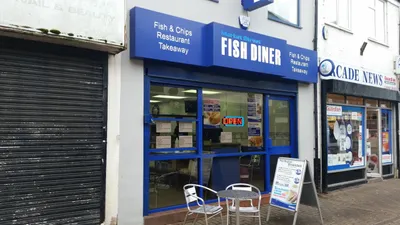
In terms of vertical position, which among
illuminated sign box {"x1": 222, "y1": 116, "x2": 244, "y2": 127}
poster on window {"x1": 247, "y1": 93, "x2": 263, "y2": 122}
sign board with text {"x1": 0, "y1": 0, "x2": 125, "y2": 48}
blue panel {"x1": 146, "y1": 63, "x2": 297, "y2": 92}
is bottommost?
illuminated sign box {"x1": 222, "y1": 116, "x2": 244, "y2": 127}

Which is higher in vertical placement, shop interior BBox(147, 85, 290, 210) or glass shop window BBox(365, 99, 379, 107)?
glass shop window BBox(365, 99, 379, 107)

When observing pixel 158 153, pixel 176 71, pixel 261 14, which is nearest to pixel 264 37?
pixel 261 14

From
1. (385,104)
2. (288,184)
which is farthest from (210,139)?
(385,104)

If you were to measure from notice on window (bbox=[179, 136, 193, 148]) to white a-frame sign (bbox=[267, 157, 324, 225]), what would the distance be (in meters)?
1.59

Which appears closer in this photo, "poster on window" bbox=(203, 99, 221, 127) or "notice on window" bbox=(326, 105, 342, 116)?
"poster on window" bbox=(203, 99, 221, 127)

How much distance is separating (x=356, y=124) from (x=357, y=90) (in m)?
1.09

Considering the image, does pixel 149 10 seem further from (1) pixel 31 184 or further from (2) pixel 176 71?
(1) pixel 31 184

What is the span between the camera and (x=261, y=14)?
754cm

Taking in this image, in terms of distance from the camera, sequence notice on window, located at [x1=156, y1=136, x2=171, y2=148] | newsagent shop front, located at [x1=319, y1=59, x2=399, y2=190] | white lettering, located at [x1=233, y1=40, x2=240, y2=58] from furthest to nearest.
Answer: newsagent shop front, located at [x1=319, y1=59, x2=399, y2=190] < white lettering, located at [x1=233, y1=40, x2=240, y2=58] < notice on window, located at [x1=156, y1=136, x2=171, y2=148]

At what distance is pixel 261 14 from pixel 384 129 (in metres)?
6.62

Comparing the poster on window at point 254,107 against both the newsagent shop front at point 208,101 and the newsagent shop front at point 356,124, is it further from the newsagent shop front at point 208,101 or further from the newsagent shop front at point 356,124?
the newsagent shop front at point 356,124

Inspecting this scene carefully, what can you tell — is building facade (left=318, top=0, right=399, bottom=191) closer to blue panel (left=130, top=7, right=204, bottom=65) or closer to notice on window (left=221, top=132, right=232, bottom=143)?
notice on window (left=221, top=132, right=232, bottom=143)

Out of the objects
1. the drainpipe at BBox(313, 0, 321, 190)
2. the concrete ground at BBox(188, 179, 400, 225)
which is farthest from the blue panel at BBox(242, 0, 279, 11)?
the concrete ground at BBox(188, 179, 400, 225)

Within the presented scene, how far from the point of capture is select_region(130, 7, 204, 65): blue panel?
5.50 metres
